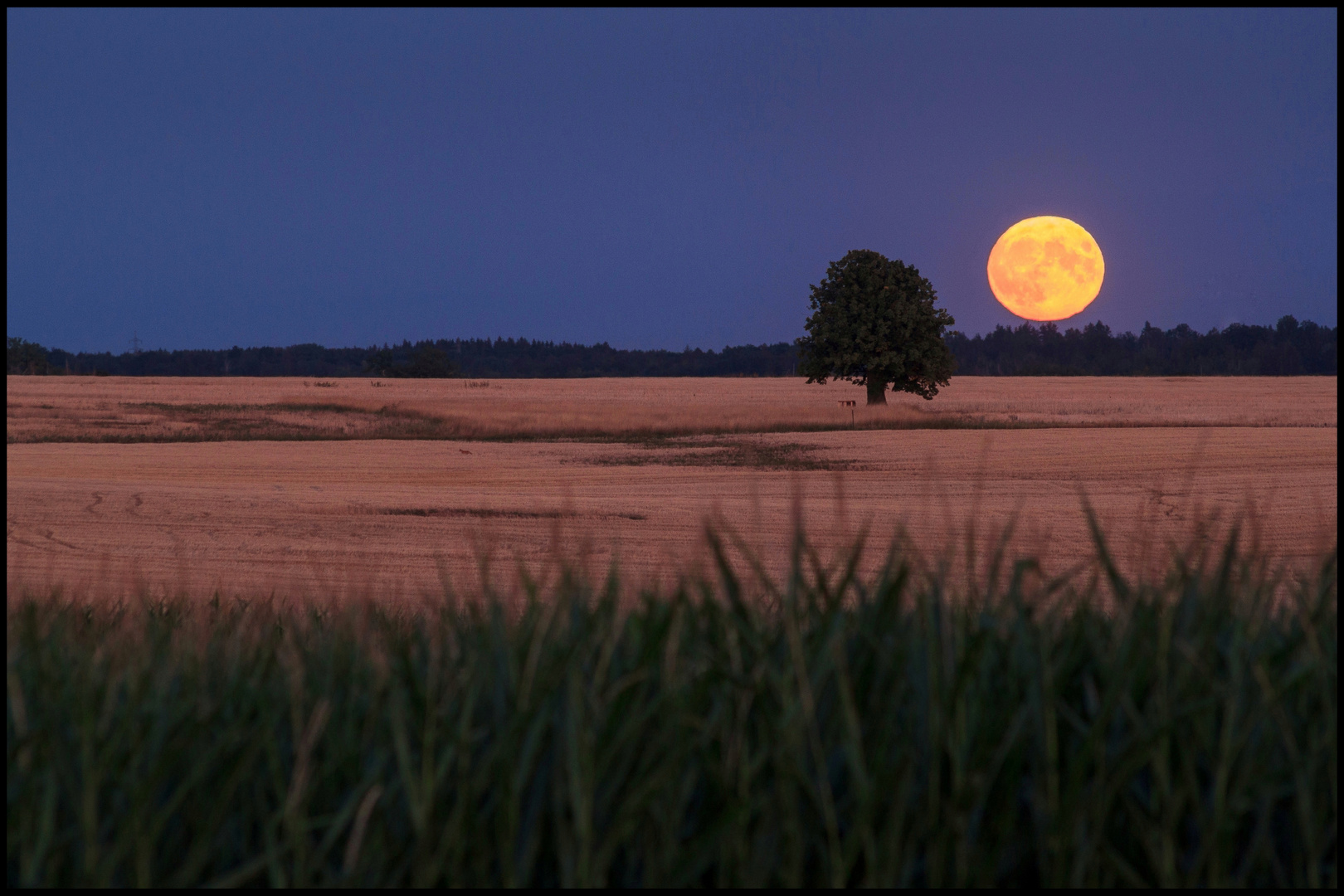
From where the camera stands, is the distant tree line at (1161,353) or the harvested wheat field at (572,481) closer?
the harvested wheat field at (572,481)

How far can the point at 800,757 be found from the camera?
186 centimetres

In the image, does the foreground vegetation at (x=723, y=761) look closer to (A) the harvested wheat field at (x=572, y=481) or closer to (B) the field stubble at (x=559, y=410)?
(A) the harvested wheat field at (x=572, y=481)

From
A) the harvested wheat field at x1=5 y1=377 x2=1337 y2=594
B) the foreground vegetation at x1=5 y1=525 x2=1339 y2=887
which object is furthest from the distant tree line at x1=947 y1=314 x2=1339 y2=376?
the foreground vegetation at x1=5 y1=525 x2=1339 y2=887

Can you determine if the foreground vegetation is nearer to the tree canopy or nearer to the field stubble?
the field stubble

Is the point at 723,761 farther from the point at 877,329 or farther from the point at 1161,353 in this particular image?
the point at 1161,353

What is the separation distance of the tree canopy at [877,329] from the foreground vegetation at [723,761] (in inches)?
1611

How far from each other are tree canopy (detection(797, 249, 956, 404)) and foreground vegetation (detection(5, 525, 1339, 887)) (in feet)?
134

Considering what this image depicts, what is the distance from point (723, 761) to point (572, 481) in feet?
56.9

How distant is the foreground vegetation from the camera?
68.9 inches

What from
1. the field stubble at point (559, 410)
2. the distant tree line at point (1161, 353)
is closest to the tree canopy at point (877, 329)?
the field stubble at point (559, 410)

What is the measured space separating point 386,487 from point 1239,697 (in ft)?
55.6

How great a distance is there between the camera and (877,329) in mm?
42812

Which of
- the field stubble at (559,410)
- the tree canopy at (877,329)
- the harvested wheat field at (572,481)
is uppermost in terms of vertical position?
the tree canopy at (877,329)

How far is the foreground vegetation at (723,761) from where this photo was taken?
1.75 meters
